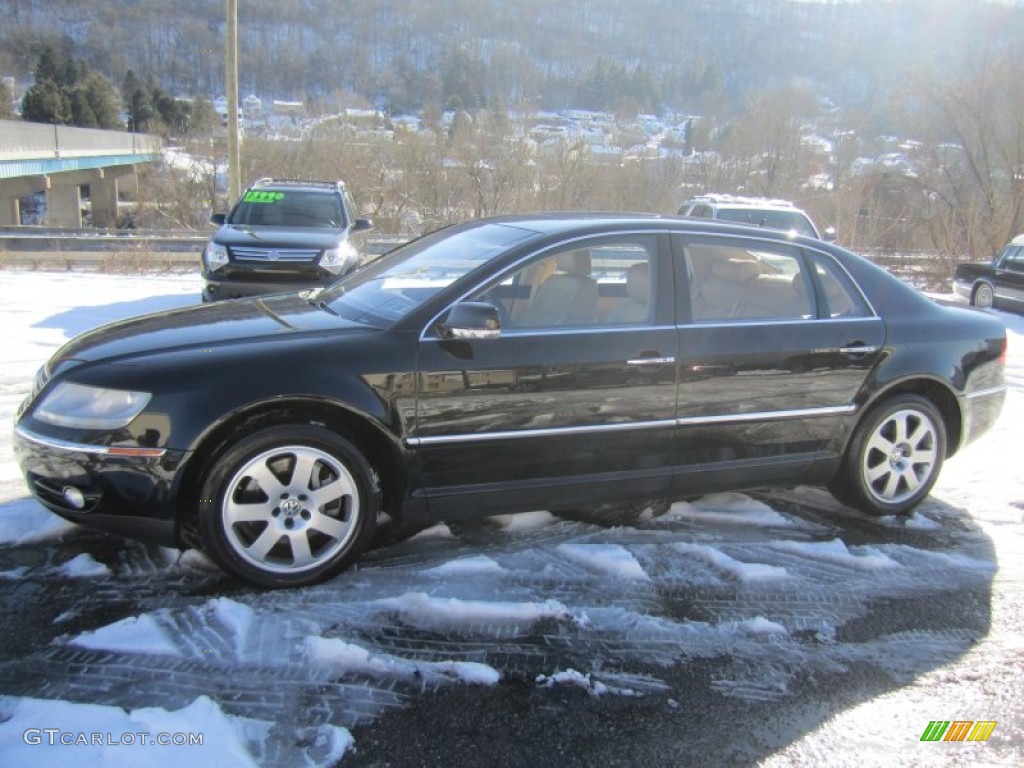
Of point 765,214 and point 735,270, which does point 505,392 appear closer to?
point 735,270

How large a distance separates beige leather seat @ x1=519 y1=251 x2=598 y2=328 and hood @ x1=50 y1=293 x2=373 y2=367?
2.68ft

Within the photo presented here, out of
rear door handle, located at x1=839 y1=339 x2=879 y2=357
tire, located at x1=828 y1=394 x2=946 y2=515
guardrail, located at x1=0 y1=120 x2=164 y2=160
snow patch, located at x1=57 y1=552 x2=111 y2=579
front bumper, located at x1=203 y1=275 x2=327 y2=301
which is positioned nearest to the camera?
snow patch, located at x1=57 y1=552 x2=111 y2=579

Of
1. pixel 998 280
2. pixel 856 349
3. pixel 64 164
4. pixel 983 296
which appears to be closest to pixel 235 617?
pixel 856 349

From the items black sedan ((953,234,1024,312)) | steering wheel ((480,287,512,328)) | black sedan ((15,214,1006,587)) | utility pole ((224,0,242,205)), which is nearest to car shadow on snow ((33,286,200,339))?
utility pole ((224,0,242,205))

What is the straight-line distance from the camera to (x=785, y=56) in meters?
119

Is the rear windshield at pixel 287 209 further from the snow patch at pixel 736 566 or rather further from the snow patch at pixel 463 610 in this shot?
the snow patch at pixel 463 610

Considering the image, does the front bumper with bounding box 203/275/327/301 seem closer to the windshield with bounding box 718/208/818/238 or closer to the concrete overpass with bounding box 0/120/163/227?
the windshield with bounding box 718/208/818/238

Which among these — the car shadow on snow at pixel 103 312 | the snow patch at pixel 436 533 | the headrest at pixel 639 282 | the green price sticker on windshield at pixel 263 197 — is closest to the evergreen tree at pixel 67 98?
the car shadow on snow at pixel 103 312

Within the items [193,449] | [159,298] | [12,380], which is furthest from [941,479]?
[159,298]

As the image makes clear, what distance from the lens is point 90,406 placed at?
3.27 m

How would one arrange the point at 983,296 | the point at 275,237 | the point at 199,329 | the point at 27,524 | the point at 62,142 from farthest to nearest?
the point at 62,142 → the point at 983,296 → the point at 275,237 → the point at 27,524 → the point at 199,329

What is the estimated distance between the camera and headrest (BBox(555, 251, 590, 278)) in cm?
391

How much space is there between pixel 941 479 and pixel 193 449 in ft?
15.0

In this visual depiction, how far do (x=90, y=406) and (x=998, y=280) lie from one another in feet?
53.1
